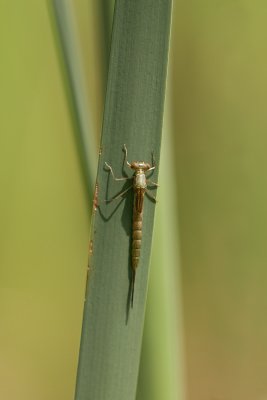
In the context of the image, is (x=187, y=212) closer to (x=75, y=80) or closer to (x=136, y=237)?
(x=136, y=237)

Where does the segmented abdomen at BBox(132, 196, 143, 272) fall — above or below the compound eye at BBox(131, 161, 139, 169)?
below

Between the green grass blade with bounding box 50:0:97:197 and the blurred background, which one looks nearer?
the green grass blade with bounding box 50:0:97:197

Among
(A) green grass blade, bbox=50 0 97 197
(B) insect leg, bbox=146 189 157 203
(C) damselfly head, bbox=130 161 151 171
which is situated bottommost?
(B) insect leg, bbox=146 189 157 203

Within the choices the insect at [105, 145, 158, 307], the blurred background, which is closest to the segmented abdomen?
the insect at [105, 145, 158, 307]

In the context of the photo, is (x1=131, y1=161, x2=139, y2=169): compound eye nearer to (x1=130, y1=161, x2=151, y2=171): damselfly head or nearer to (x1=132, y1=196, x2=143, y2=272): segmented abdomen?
(x1=130, y1=161, x2=151, y2=171): damselfly head

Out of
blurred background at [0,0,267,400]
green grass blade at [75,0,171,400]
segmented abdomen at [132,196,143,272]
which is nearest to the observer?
green grass blade at [75,0,171,400]

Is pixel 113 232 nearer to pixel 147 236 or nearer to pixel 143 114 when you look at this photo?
pixel 147 236
